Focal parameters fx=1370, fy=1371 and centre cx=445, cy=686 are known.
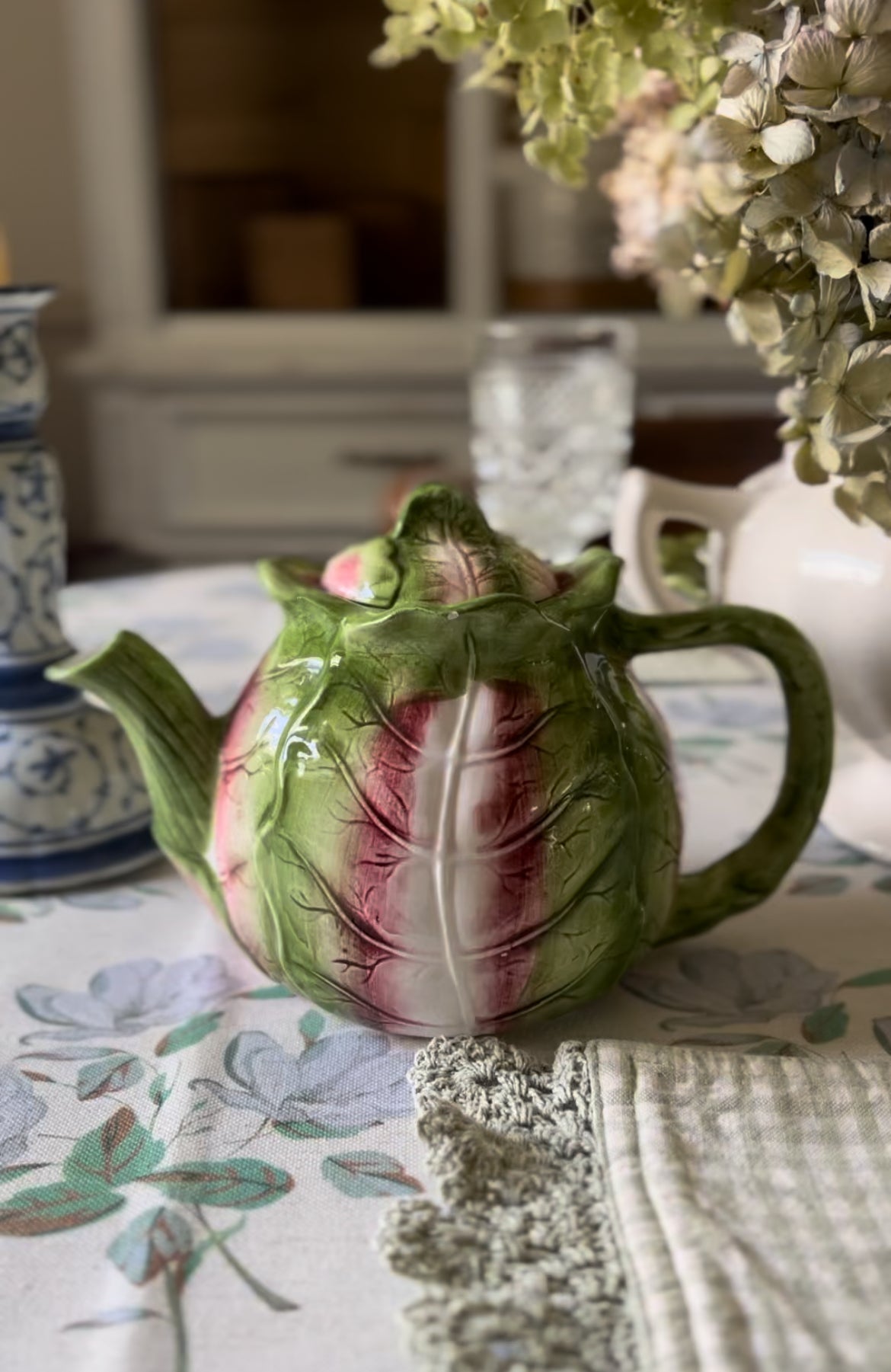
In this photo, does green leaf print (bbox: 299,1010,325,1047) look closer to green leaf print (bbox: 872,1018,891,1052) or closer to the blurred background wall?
green leaf print (bbox: 872,1018,891,1052)

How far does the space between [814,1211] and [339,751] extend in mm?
153

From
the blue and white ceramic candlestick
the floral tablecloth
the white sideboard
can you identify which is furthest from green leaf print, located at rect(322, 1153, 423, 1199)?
the white sideboard

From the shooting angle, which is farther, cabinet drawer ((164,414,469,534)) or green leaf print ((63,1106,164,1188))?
cabinet drawer ((164,414,469,534))

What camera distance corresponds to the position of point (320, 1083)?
0.36m

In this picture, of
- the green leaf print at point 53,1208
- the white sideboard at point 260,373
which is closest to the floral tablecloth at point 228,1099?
the green leaf print at point 53,1208

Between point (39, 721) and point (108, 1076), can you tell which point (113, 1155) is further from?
point (39, 721)

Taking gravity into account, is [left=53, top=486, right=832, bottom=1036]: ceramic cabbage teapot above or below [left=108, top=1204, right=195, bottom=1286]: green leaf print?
above

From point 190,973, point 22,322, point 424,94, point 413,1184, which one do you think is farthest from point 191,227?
point 413,1184

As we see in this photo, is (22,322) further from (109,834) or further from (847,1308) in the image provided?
(847,1308)

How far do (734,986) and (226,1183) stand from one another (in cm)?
17

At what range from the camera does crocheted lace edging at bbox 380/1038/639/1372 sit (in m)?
0.26

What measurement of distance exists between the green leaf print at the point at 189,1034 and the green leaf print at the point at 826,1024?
6.6 inches

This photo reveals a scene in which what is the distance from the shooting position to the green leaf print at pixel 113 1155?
12.8 inches

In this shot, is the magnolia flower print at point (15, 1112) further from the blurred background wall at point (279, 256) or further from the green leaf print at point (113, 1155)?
the blurred background wall at point (279, 256)
